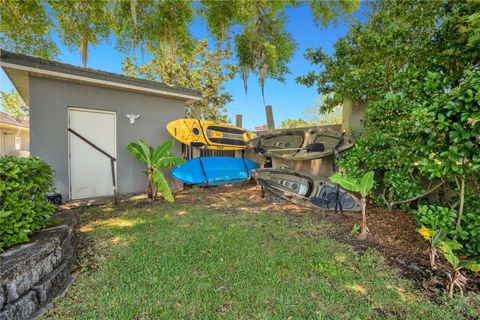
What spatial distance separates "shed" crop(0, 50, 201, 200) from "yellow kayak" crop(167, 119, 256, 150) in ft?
1.86

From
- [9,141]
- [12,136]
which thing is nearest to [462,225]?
[9,141]

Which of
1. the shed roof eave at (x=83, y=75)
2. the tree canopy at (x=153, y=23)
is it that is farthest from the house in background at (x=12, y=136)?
the shed roof eave at (x=83, y=75)

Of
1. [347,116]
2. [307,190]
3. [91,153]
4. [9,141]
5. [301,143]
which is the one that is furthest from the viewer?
[9,141]

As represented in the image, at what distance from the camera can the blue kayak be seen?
698 centimetres

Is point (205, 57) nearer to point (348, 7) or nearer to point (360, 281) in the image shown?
point (348, 7)

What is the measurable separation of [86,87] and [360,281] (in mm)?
7115

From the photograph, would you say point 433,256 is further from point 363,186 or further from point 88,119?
point 88,119

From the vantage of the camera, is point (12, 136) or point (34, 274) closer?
point (34, 274)

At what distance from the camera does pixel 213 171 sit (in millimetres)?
7637

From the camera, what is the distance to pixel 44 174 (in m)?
2.68

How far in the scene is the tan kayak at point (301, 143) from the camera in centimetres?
594

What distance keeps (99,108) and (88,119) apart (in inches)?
16.0

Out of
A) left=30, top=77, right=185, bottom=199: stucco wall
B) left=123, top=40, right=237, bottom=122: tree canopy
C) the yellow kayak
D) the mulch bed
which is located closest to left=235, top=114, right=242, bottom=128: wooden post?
the yellow kayak

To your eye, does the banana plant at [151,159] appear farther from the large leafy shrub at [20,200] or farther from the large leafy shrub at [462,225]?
the large leafy shrub at [462,225]
